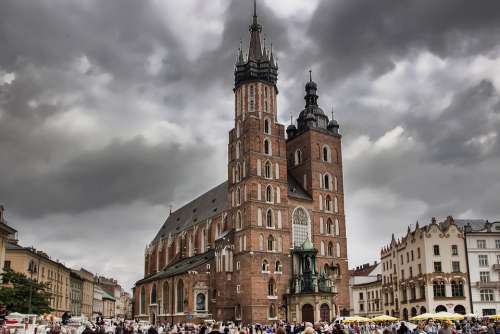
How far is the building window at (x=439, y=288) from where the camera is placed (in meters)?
62.9

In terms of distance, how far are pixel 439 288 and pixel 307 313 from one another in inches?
640

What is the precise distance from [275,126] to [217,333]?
50.5 m

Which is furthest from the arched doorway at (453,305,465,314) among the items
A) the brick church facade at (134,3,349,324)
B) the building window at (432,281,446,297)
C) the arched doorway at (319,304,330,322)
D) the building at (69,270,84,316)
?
the building at (69,270,84,316)

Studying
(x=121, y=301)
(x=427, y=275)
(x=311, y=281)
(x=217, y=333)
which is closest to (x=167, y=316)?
(x=311, y=281)

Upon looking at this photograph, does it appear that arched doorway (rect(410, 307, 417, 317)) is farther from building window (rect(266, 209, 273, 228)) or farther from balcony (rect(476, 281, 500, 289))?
building window (rect(266, 209, 273, 228))

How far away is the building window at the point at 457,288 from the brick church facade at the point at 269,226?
38.7 feet

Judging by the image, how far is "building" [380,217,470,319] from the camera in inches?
2469

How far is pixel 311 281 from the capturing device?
57.9m

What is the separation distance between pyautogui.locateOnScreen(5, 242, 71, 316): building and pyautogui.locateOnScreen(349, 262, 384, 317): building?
4176 cm

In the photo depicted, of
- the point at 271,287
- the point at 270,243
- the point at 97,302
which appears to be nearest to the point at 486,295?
the point at 271,287

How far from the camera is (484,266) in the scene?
209ft

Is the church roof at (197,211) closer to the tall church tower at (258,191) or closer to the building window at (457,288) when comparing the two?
the tall church tower at (258,191)

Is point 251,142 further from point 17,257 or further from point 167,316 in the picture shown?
point 17,257

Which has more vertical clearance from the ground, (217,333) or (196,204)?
(196,204)
